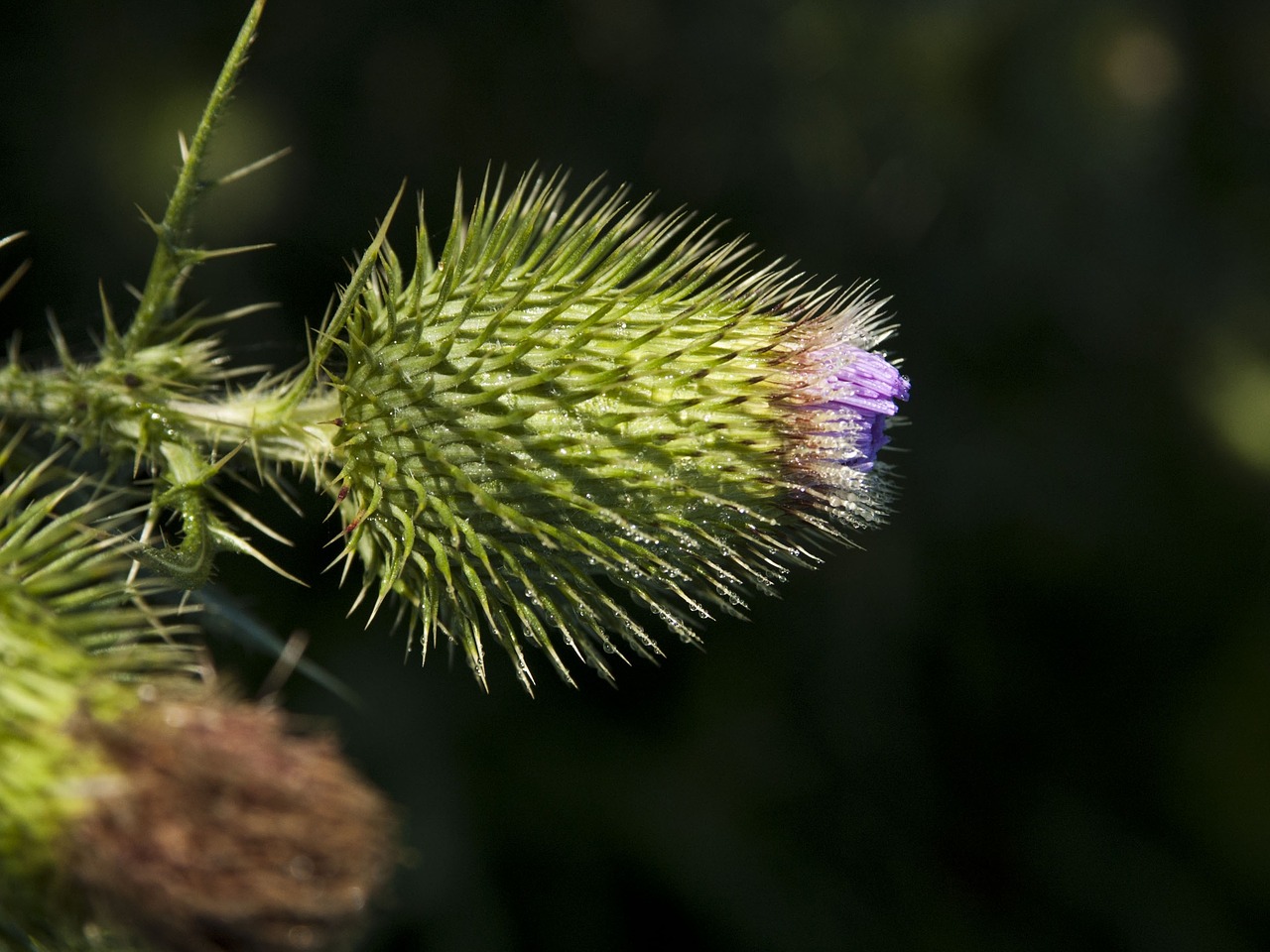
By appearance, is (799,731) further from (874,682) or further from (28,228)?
(28,228)

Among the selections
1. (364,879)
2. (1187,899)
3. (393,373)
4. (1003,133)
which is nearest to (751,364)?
(393,373)

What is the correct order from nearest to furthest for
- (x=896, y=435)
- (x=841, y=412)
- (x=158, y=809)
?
(x=158, y=809)
(x=841, y=412)
(x=896, y=435)

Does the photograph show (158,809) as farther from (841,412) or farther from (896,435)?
(896,435)

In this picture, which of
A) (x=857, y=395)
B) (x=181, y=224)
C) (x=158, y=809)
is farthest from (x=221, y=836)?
(x=857, y=395)

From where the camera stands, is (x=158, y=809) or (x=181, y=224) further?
(x=181, y=224)

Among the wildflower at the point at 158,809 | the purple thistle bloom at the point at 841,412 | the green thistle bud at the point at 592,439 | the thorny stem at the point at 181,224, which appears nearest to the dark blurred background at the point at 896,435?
the thorny stem at the point at 181,224

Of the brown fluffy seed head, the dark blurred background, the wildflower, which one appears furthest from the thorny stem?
the dark blurred background

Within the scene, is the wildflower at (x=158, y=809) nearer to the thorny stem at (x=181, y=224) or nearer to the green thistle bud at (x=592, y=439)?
the green thistle bud at (x=592, y=439)

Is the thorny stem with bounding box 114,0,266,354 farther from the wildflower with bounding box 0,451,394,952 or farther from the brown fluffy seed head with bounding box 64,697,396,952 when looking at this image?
the brown fluffy seed head with bounding box 64,697,396,952
